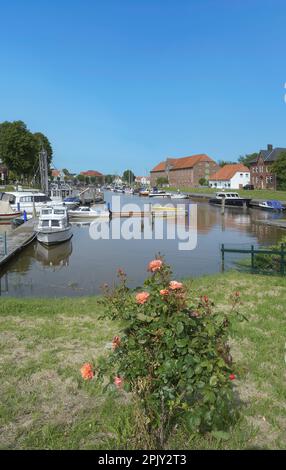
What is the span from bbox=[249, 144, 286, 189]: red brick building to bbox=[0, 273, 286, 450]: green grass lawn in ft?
298

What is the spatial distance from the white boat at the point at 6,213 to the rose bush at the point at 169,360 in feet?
139

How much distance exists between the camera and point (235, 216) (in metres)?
52.9

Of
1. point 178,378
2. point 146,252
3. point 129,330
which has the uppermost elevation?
point 129,330

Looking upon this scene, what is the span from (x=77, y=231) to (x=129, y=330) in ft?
114

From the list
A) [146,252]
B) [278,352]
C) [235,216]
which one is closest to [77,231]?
[146,252]

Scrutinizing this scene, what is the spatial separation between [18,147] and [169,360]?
9229 centimetres

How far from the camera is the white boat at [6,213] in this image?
4375 centimetres

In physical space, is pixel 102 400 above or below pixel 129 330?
below

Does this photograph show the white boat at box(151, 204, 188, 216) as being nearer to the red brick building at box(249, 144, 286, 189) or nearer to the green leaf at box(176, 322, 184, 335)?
the red brick building at box(249, 144, 286, 189)

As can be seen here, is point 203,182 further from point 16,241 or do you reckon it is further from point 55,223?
point 16,241

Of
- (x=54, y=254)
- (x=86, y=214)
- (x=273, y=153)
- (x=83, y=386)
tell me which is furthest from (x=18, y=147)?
(x=83, y=386)
